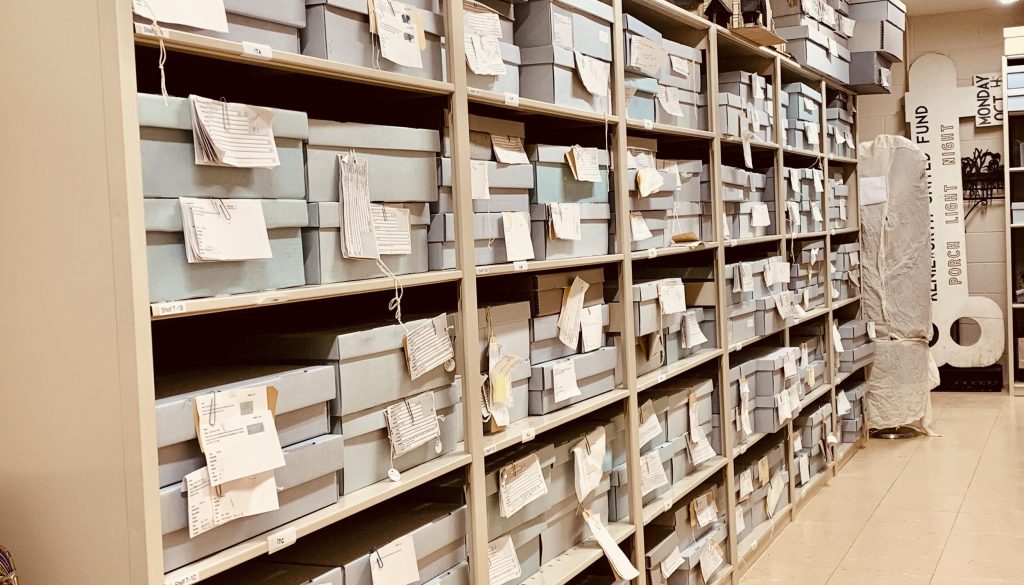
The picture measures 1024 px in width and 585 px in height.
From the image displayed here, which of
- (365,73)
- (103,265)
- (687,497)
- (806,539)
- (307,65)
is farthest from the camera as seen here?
(806,539)

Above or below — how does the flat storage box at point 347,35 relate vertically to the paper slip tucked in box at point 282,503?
above

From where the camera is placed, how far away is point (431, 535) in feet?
6.80

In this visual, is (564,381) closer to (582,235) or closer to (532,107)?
(582,235)

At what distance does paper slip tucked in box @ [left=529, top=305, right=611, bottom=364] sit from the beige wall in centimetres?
574

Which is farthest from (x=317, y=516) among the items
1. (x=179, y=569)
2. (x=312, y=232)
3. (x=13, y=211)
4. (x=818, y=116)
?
(x=818, y=116)

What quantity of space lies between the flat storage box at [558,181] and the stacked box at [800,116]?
2028 mm

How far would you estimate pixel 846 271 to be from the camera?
5676mm

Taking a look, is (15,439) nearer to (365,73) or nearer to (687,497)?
(365,73)

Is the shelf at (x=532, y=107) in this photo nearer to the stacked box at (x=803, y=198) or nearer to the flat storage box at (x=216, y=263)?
the flat storage box at (x=216, y=263)

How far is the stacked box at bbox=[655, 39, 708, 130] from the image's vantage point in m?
3.38

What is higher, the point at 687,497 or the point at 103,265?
the point at 103,265

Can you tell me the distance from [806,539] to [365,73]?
10.4 ft

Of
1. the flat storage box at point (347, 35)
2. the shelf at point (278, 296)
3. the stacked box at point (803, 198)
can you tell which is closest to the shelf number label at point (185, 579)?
the shelf at point (278, 296)

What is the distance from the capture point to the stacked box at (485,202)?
214cm
